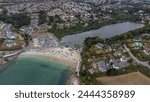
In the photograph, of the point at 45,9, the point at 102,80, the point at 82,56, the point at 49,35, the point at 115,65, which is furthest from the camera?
the point at 45,9

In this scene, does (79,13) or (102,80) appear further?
(79,13)

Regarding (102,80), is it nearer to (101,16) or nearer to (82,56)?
(82,56)

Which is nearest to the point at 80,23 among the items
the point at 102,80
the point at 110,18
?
the point at 110,18

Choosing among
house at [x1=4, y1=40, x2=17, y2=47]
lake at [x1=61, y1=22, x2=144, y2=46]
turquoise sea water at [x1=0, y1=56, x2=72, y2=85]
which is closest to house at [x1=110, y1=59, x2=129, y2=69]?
turquoise sea water at [x1=0, y1=56, x2=72, y2=85]

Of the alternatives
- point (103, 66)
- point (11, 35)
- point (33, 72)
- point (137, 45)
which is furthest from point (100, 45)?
point (11, 35)

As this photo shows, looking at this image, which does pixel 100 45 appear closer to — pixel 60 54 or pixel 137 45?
pixel 137 45

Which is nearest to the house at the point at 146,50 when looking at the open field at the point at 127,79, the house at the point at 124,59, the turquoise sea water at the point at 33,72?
the house at the point at 124,59
